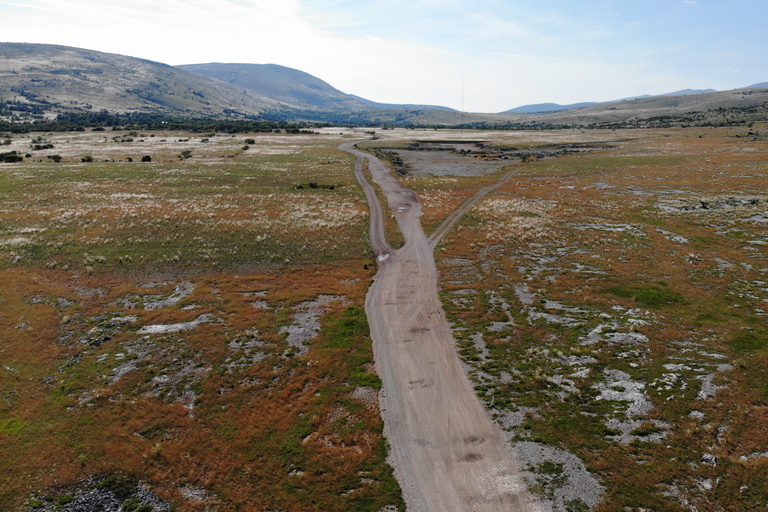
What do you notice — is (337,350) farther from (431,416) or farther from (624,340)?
(624,340)

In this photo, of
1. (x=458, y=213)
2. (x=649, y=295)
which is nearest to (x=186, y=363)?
(x=649, y=295)


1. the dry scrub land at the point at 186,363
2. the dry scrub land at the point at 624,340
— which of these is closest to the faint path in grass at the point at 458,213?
the dry scrub land at the point at 624,340

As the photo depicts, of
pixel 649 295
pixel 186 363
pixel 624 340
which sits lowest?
A: pixel 186 363

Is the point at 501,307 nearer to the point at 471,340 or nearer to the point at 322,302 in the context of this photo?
the point at 471,340

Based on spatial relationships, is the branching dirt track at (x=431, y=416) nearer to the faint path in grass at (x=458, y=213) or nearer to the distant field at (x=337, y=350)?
the distant field at (x=337, y=350)

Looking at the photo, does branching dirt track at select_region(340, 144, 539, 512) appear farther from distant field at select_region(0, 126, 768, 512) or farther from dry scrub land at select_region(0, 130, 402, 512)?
dry scrub land at select_region(0, 130, 402, 512)

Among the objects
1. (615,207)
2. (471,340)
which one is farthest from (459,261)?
(615,207)

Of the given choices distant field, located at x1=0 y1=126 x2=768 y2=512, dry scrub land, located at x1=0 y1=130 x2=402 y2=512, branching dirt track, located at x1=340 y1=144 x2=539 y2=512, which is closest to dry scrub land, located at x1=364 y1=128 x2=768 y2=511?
distant field, located at x1=0 y1=126 x2=768 y2=512
